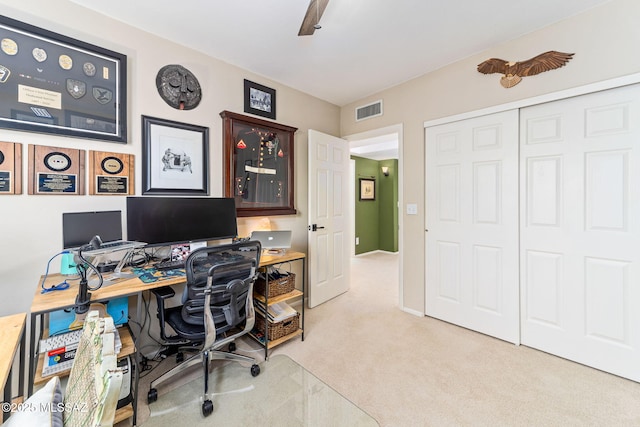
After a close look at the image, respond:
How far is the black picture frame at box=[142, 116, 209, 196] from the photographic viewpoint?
2084mm

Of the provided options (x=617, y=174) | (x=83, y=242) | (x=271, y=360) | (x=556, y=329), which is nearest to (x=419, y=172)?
(x=617, y=174)

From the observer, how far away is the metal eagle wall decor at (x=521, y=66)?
2.06 metres

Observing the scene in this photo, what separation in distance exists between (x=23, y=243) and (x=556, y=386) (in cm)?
362

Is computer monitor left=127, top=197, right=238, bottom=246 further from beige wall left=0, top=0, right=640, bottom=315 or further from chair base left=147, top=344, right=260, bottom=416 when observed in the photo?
chair base left=147, top=344, right=260, bottom=416

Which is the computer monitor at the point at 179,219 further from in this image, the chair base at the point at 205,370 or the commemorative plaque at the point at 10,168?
the chair base at the point at 205,370

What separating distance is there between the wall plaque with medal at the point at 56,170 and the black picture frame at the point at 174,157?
Result: 38 cm

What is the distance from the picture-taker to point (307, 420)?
5.17ft

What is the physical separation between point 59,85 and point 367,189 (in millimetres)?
5348

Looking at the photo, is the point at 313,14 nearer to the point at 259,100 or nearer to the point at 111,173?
the point at 259,100

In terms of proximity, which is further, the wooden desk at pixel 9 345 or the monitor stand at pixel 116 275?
the monitor stand at pixel 116 275

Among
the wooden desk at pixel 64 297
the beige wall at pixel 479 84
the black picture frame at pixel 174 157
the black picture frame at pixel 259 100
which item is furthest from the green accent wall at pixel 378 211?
the wooden desk at pixel 64 297

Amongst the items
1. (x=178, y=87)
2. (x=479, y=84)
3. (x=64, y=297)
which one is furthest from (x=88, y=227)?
(x=479, y=84)

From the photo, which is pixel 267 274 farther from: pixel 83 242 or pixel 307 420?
pixel 83 242

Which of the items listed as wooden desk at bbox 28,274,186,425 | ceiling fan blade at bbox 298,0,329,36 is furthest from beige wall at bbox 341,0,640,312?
wooden desk at bbox 28,274,186,425
